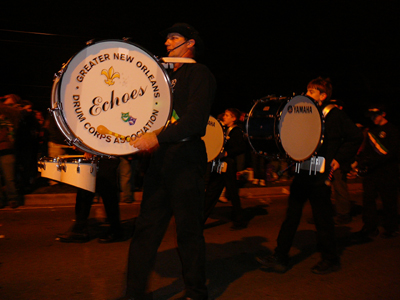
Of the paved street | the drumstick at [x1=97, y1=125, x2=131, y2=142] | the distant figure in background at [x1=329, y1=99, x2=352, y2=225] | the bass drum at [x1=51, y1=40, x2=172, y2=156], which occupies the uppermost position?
the bass drum at [x1=51, y1=40, x2=172, y2=156]

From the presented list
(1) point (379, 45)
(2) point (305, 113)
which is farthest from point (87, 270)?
(1) point (379, 45)

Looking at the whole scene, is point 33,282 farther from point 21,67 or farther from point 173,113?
point 21,67

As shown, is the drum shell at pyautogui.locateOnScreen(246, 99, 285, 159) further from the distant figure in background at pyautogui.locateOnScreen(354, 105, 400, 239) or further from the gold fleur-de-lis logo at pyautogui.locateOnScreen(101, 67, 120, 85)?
the distant figure in background at pyautogui.locateOnScreen(354, 105, 400, 239)

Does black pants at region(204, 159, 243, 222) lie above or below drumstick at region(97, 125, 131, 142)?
below

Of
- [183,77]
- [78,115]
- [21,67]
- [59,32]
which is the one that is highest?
[59,32]

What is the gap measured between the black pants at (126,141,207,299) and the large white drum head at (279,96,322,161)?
56.8 inches

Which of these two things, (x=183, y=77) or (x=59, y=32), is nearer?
(x=183, y=77)

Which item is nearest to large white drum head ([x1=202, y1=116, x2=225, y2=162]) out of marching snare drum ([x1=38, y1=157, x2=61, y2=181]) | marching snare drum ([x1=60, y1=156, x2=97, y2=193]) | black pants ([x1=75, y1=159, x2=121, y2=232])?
black pants ([x1=75, y1=159, x2=121, y2=232])

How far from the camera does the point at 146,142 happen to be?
9.28 ft

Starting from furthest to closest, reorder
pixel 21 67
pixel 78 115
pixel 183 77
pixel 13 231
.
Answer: pixel 21 67
pixel 13 231
pixel 183 77
pixel 78 115

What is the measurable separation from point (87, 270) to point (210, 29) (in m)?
17.4

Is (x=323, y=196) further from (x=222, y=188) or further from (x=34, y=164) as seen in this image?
(x=34, y=164)

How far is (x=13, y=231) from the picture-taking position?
5.81 metres

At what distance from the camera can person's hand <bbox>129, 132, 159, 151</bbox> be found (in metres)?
2.83
